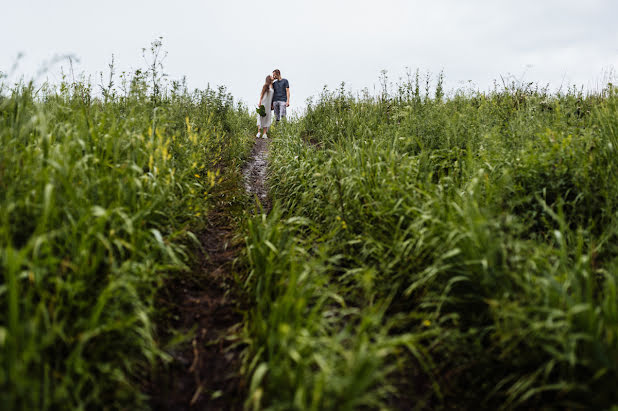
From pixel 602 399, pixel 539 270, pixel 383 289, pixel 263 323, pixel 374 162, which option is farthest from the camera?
pixel 374 162

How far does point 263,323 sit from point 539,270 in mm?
1834

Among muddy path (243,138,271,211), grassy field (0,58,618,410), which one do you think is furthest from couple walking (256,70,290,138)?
grassy field (0,58,618,410)

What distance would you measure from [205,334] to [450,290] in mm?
1771

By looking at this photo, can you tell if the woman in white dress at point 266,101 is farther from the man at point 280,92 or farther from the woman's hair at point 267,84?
the man at point 280,92

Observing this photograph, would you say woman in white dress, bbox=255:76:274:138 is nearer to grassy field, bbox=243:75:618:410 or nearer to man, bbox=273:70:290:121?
man, bbox=273:70:290:121

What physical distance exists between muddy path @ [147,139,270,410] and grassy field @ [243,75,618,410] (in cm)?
17

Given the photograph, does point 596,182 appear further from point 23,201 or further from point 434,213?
point 23,201

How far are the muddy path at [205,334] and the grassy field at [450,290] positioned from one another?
171 mm

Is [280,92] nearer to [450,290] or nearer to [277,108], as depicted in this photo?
[277,108]

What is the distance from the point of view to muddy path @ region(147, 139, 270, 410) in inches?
79.0

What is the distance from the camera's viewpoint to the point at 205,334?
8.13 feet

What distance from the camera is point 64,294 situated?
1.98 m

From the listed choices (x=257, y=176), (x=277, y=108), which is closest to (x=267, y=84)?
(x=277, y=108)

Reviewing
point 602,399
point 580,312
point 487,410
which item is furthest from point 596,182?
point 487,410
